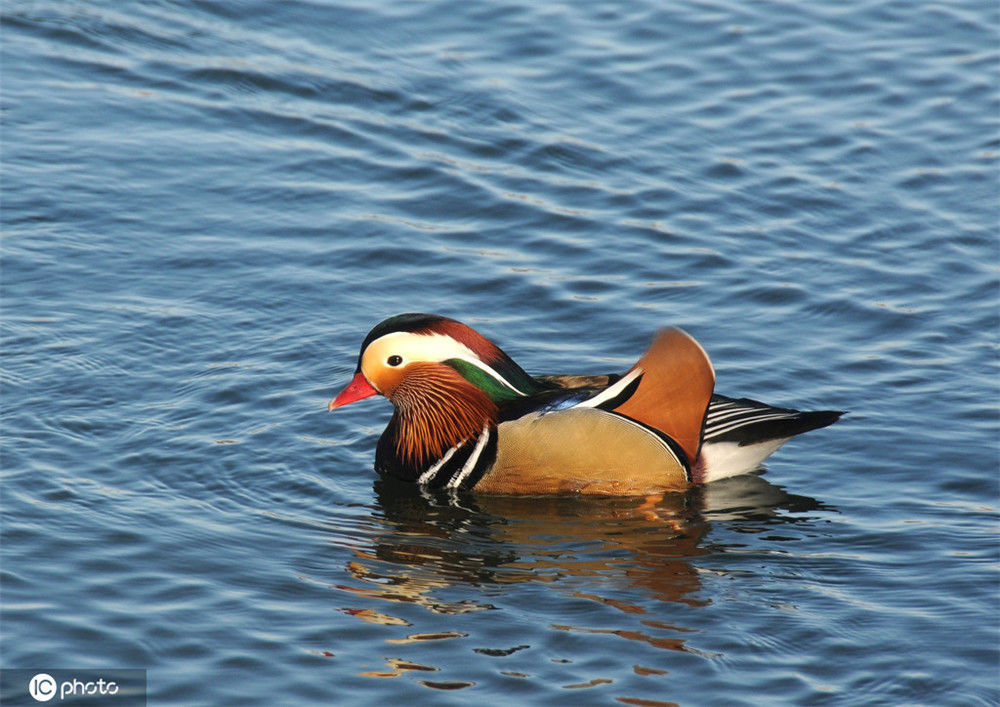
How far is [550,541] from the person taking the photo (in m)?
9.80

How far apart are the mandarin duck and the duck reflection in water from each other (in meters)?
0.14

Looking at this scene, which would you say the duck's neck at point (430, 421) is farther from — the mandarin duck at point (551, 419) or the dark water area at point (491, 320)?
the dark water area at point (491, 320)

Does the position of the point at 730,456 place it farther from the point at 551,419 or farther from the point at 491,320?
the point at 491,320

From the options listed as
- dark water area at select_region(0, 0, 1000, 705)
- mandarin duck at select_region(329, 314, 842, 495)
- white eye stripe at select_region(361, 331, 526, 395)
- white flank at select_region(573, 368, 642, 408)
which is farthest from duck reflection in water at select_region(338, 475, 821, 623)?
white eye stripe at select_region(361, 331, 526, 395)

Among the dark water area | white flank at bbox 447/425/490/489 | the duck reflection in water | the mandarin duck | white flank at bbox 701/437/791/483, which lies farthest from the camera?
white flank at bbox 447/425/490/489

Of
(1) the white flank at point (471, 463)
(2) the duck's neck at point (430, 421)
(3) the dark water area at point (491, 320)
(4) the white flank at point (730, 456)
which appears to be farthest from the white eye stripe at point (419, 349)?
(4) the white flank at point (730, 456)

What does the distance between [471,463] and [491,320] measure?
7.54ft

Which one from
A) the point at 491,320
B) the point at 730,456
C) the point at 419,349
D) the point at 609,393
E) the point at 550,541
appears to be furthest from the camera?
the point at 491,320

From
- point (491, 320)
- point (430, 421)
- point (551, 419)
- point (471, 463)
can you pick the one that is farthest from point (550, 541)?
point (491, 320)

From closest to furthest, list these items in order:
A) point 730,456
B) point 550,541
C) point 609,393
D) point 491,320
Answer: point 550,541 < point 609,393 < point 730,456 < point 491,320

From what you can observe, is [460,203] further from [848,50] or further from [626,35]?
[848,50]

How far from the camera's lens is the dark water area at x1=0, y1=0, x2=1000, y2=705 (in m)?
8.45

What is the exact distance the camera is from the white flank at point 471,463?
1070cm

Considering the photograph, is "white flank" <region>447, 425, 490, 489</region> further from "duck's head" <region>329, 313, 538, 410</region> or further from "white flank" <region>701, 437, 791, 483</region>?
"white flank" <region>701, 437, 791, 483</region>
